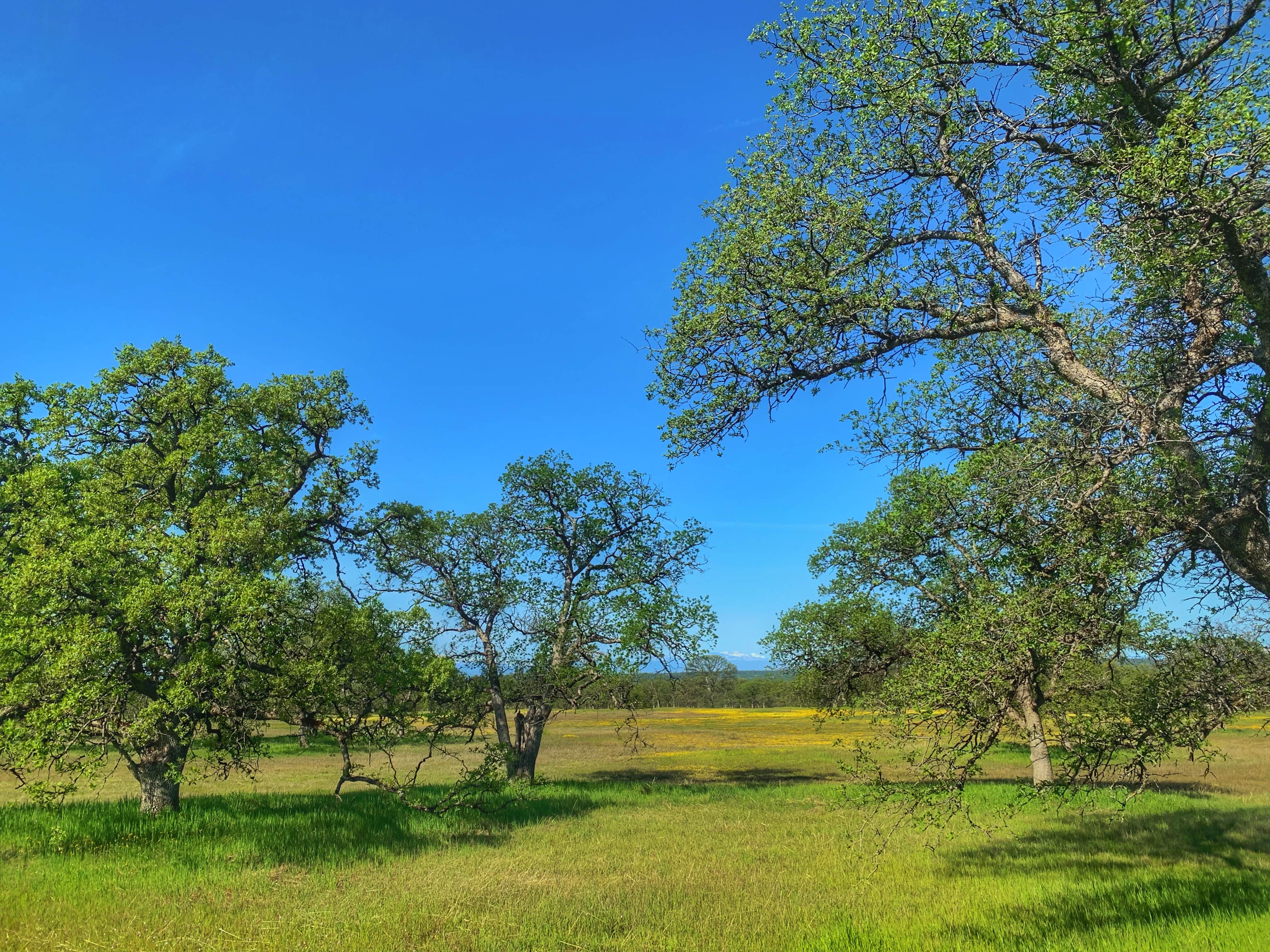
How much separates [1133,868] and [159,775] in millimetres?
21127

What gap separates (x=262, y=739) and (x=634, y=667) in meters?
13.2

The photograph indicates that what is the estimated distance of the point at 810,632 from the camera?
25984 mm

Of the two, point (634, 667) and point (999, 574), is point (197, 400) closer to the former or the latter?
point (634, 667)

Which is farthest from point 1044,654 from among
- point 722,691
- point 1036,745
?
point 722,691

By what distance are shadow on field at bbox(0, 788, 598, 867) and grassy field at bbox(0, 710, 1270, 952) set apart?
0.21 feet

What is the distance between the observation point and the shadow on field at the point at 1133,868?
33.3 ft

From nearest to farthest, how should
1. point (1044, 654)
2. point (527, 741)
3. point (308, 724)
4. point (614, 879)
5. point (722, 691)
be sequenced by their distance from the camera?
point (1044, 654), point (614, 879), point (308, 724), point (527, 741), point (722, 691)

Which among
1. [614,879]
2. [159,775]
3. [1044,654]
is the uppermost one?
[1044,654]

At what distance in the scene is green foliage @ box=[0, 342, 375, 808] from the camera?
1226 cm

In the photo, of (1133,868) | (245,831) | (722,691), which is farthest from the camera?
(722,691)

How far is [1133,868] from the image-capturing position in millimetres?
13562

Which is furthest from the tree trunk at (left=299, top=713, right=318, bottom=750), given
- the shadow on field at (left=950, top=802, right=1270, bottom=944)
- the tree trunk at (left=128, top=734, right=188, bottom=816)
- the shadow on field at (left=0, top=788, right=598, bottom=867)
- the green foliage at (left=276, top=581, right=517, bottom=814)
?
the shadow on field at (left=950, top=802, right=1270, bottom=944)

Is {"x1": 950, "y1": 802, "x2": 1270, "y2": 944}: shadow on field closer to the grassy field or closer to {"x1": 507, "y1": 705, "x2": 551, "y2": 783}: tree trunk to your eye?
the grassy field

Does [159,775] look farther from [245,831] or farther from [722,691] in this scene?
[722,691]
